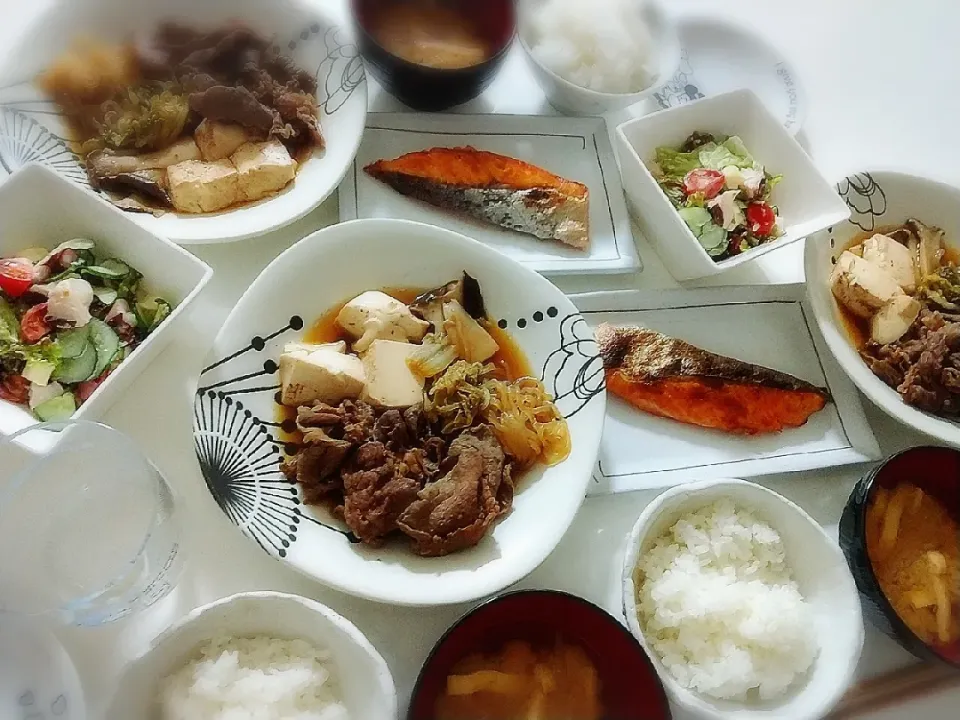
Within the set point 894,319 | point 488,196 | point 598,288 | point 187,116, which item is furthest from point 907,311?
point 187,116

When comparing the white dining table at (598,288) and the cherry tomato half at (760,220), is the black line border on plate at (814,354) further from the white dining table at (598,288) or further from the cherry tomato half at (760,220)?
the cherry tomato half at (760,220)

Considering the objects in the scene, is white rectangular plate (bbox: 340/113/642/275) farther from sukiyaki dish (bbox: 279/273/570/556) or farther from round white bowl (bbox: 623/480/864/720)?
round white bowl (bbox: 623/480/864/720)

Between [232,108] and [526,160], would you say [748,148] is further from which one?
[232,108]

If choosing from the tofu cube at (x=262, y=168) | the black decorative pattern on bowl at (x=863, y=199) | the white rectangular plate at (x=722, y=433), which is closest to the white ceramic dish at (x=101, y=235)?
the tofu cube at (x=262, y=168)

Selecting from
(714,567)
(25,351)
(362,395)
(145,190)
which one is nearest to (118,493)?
(25,351)

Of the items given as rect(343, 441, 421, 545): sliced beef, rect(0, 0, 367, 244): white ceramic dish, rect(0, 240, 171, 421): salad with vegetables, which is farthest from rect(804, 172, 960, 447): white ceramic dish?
rect(0, 240, 171, 421): salad with vegetables

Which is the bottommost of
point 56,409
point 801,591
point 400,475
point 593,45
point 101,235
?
point 801,591
